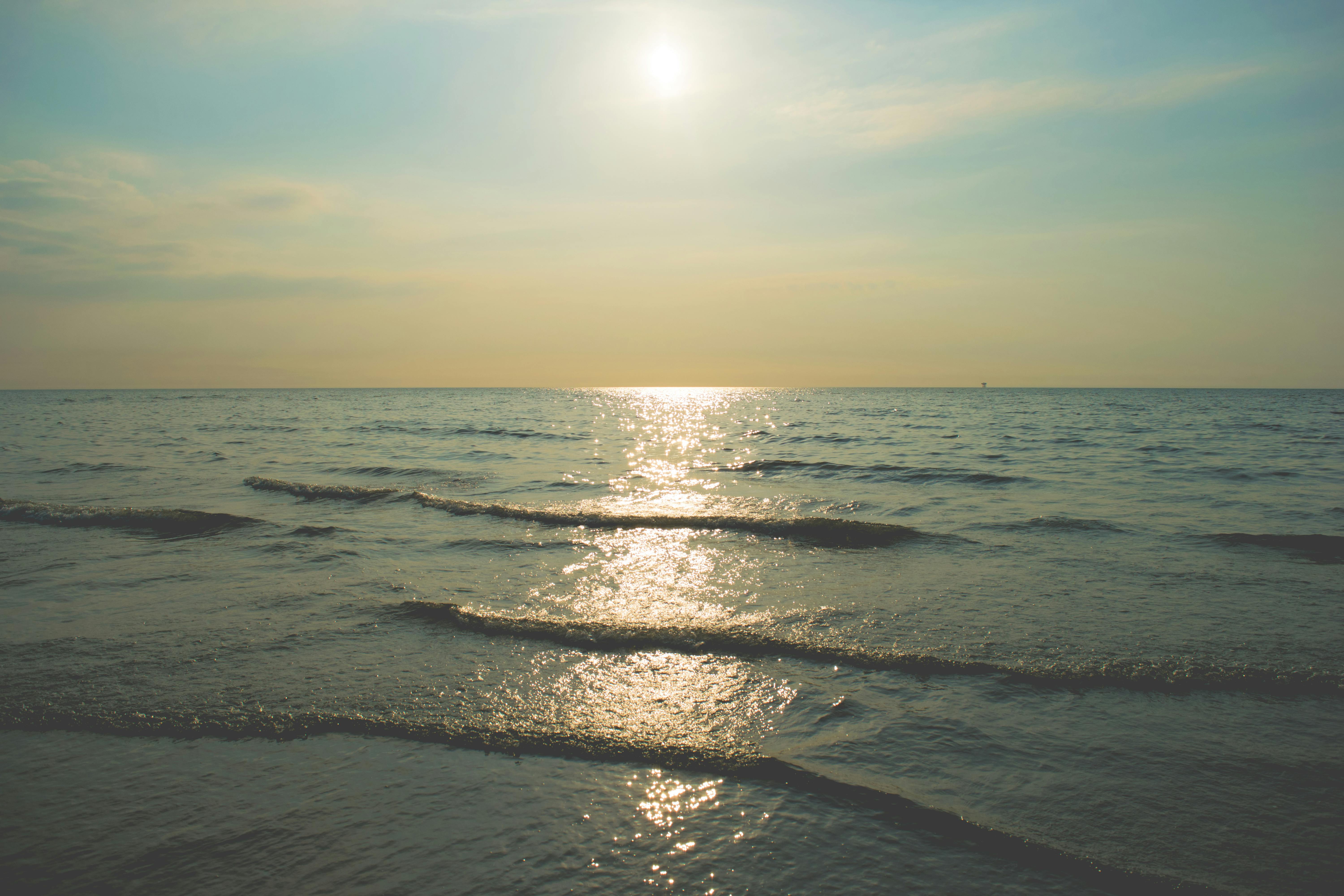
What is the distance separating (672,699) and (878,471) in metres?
17.3

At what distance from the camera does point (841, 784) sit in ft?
13.2

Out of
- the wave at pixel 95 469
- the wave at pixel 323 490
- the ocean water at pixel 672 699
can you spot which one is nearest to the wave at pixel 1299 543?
the ocean water at pixel 672 699

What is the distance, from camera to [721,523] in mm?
12867

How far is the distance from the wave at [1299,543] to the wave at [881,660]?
5911mm

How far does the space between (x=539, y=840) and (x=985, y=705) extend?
343 centimetres

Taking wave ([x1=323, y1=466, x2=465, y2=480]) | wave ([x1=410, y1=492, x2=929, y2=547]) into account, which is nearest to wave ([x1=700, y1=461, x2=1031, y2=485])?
wave ([x1=410, y1=492, x2=929, y2=547])

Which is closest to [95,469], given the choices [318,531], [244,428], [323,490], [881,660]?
[323,490]

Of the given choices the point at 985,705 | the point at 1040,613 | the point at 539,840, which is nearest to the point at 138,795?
the point at 539,840

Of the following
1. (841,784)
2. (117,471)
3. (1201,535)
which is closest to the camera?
(841,784)

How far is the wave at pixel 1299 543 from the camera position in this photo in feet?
33.2

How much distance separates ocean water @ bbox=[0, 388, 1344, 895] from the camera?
11.2ft

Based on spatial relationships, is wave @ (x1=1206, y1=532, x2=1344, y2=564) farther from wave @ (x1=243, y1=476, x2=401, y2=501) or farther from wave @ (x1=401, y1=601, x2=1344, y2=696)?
wave @ (x1=243, y1=476, x2=401, y2=501)

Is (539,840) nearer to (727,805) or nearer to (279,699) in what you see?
(727,805)

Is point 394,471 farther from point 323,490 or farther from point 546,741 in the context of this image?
point 546,741
